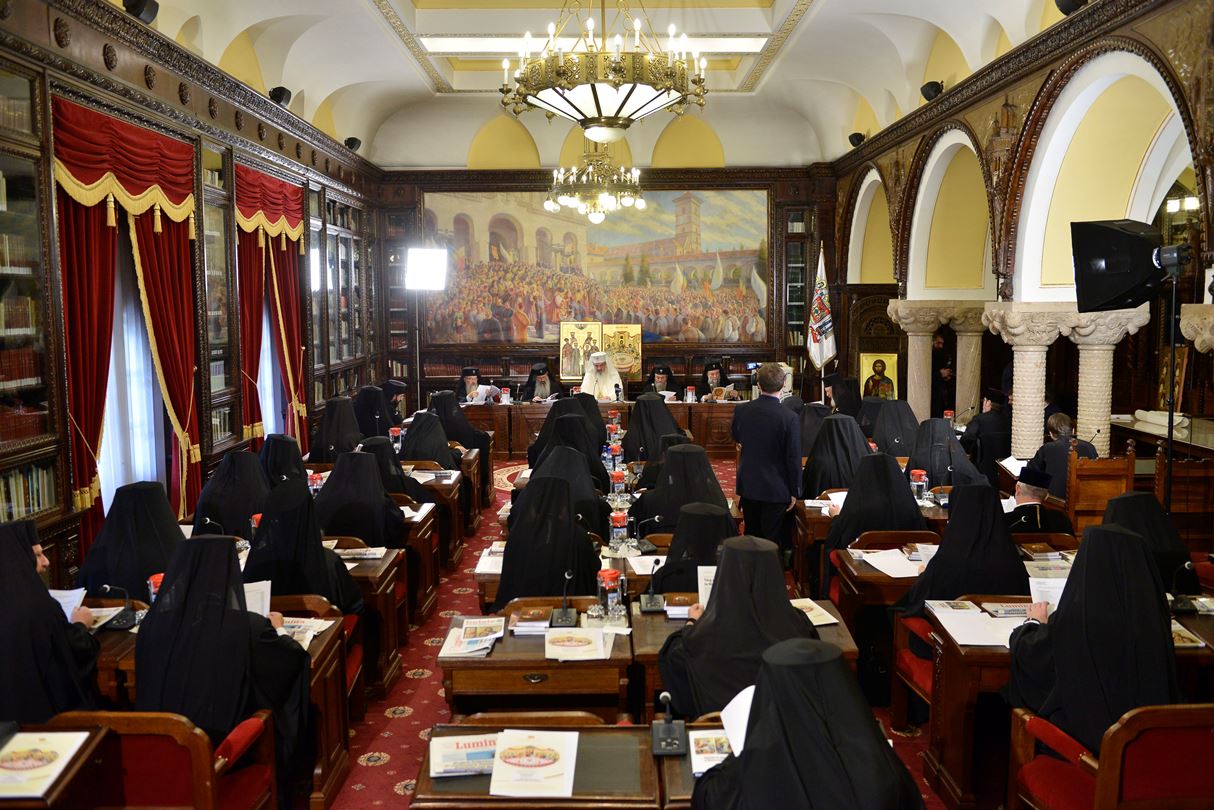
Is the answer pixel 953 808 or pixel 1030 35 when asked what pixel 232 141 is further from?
pixel 953 808

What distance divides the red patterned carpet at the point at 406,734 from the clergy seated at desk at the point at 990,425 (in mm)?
6115

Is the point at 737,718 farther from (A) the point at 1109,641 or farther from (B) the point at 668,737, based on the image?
(A) the point at 1109,641

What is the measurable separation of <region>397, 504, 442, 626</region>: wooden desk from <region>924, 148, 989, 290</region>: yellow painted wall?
9104 millimetres

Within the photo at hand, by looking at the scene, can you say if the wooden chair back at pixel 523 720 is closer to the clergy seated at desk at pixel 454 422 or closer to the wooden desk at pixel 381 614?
the wooden desk at pixel 381 614

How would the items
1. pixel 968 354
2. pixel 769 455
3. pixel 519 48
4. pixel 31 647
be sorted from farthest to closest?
1. pixel 968 354
2. pixel 519 48
3. pixel 769 455
4. pixel 31 647

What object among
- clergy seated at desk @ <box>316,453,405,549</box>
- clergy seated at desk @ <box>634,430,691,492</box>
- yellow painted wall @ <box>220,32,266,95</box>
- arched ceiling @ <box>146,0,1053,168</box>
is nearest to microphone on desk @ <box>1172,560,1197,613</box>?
clergy seated at desk @ <box>634,430,691,492</box>

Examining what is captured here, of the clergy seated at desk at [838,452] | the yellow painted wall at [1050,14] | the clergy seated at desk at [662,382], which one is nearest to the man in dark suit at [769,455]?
the clergy seated at desk at [838,452]

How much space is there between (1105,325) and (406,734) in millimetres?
8284

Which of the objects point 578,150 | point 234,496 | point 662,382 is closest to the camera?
point 234,496

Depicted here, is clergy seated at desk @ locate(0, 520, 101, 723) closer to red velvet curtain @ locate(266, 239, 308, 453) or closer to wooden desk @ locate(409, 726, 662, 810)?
wooden desk @ locate(409, 726, 662, 810)

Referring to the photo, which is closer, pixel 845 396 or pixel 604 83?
pixel 604 83

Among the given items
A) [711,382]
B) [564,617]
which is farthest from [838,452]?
[711,382]

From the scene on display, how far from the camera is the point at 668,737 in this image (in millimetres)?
Result: 3822

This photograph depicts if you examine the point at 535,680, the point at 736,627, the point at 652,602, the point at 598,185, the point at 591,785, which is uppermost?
the point at 598,185
